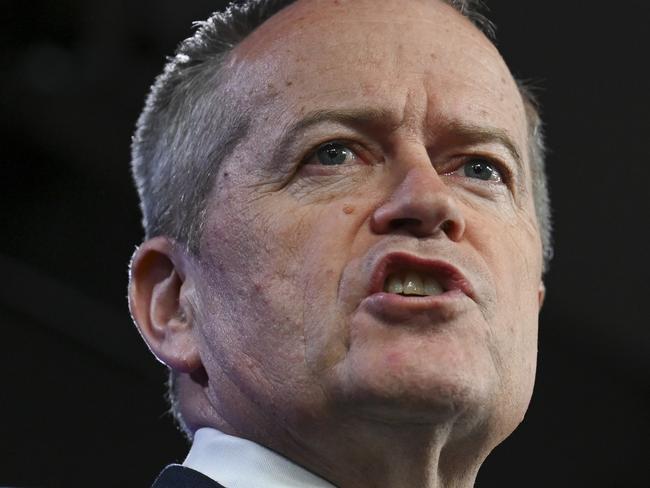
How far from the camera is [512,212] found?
93.0 inches

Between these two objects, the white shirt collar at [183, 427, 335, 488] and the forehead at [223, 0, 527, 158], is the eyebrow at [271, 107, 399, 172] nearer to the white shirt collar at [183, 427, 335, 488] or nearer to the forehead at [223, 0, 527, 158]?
the forehead at [223, 0, 527, 158]

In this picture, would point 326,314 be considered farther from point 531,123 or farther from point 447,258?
point 531,123

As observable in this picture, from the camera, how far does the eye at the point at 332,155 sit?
7.38 feet

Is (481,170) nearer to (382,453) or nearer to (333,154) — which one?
(333,154)

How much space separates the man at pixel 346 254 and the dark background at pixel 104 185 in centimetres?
83

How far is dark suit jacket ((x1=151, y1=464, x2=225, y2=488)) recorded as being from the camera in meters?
2.11

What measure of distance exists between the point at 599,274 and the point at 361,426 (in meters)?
2.13

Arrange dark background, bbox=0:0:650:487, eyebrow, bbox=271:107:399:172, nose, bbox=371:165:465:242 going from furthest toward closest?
dark background, bbox=0:0:650:487 → eyebrow, bbox=271:107:399:172 → nose, bbox=371:165:465:242

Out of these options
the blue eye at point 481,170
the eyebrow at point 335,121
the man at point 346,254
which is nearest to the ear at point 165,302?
the man at point 346,254

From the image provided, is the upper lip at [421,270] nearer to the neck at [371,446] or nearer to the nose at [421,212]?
the nose at [421,212]

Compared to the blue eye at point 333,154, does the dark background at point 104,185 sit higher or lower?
lower

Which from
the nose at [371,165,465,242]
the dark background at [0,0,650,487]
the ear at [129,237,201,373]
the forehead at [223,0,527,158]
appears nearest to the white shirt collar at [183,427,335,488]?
the ear at [129,237,201,373]

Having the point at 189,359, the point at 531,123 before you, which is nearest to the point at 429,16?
the point at 531,123

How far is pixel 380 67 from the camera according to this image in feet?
7.51
